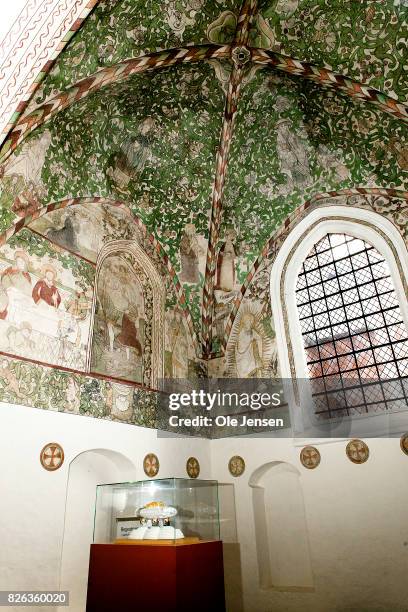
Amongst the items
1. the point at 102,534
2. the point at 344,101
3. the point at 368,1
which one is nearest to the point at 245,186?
the point at 344,101

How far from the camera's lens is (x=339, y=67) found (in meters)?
8.55

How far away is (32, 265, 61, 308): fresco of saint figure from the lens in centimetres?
800

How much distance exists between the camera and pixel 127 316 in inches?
382

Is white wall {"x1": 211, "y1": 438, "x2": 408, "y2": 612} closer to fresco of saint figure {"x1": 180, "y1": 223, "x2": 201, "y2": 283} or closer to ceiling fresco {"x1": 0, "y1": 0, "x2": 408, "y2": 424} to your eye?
ceiling fresco {"x1": 0, "y1": 0, "x2": 408, "y2": 424}

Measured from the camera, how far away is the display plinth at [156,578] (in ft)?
18.7

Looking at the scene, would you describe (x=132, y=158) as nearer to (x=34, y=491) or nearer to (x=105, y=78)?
(x=105, y=78)

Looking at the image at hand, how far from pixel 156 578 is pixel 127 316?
5119 millimetres

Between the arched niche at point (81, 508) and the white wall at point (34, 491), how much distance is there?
0.31 feet

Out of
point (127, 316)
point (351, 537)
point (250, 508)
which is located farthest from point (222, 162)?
point (351, 537)

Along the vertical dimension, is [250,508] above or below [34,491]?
below

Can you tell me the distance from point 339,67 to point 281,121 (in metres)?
1.91

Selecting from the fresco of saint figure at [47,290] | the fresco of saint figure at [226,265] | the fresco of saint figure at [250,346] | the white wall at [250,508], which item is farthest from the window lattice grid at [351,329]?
the fresco of saint figure at [47,290]

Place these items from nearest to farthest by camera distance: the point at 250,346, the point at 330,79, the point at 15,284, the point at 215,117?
the point at 15,284
the point at 330,79
the point at 215,117
the point at 250,346
